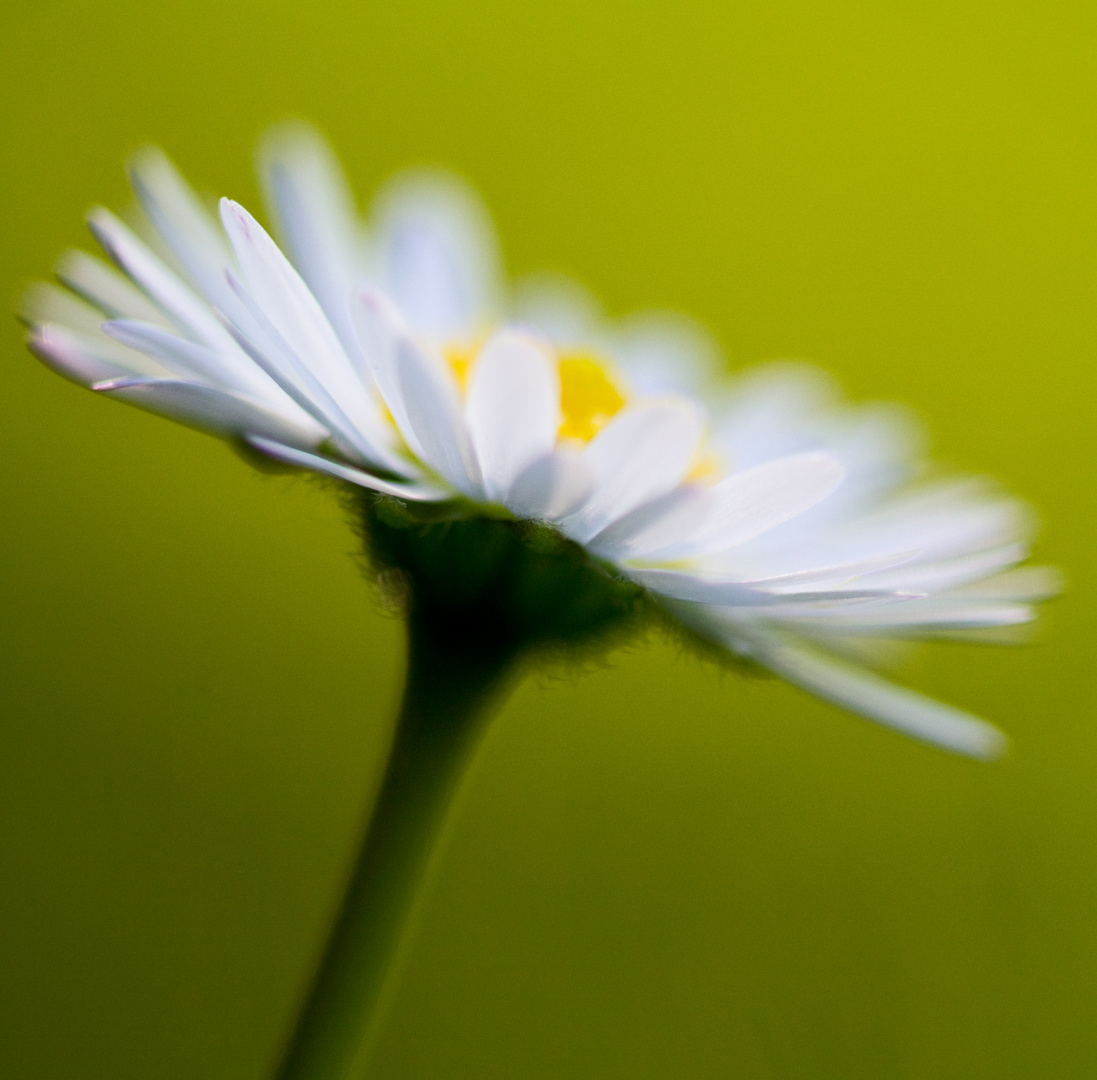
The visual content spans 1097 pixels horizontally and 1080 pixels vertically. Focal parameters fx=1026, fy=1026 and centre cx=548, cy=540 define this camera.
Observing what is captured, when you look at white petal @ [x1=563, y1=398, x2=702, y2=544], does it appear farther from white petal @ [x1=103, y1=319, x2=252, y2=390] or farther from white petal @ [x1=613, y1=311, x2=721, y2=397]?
white petal @ [x1=613, y1=311, x2=721, y2=397]

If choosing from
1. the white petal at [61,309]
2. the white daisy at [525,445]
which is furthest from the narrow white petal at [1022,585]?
the white petal at [61,309]

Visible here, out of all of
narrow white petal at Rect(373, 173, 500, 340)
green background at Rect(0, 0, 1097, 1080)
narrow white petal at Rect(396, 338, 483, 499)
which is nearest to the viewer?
narrow white petal at Rect(396, 338, 483, 499)

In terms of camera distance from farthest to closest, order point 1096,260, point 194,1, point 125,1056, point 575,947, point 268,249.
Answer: point 1096,260
point 194,1
point 575,947
point 125,1056
point 268,249

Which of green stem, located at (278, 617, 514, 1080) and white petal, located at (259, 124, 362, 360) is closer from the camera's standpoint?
green stem, located at (278, 617, 514, 1080)

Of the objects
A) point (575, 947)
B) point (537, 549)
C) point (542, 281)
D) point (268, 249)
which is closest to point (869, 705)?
point (537, 549)

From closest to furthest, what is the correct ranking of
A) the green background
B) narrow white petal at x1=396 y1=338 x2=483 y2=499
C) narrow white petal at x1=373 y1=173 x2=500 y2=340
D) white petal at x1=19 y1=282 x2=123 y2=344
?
narrow white petal at x1=396 y1=338 x2=483 y2=499 → white petal at x1=19 y1=282 x2=123 y2=344 → narrow white petal at x1=373 y1=173 x2=500 y2=340 → the green background

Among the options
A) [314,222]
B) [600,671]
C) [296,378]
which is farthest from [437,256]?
[296,378]

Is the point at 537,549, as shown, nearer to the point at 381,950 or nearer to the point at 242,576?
the point at 381,950

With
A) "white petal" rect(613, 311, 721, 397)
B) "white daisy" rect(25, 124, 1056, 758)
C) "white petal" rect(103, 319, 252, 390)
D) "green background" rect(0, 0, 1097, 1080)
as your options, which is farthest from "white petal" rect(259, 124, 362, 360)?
"green background" rect(0, 0, 1097, 1080)
